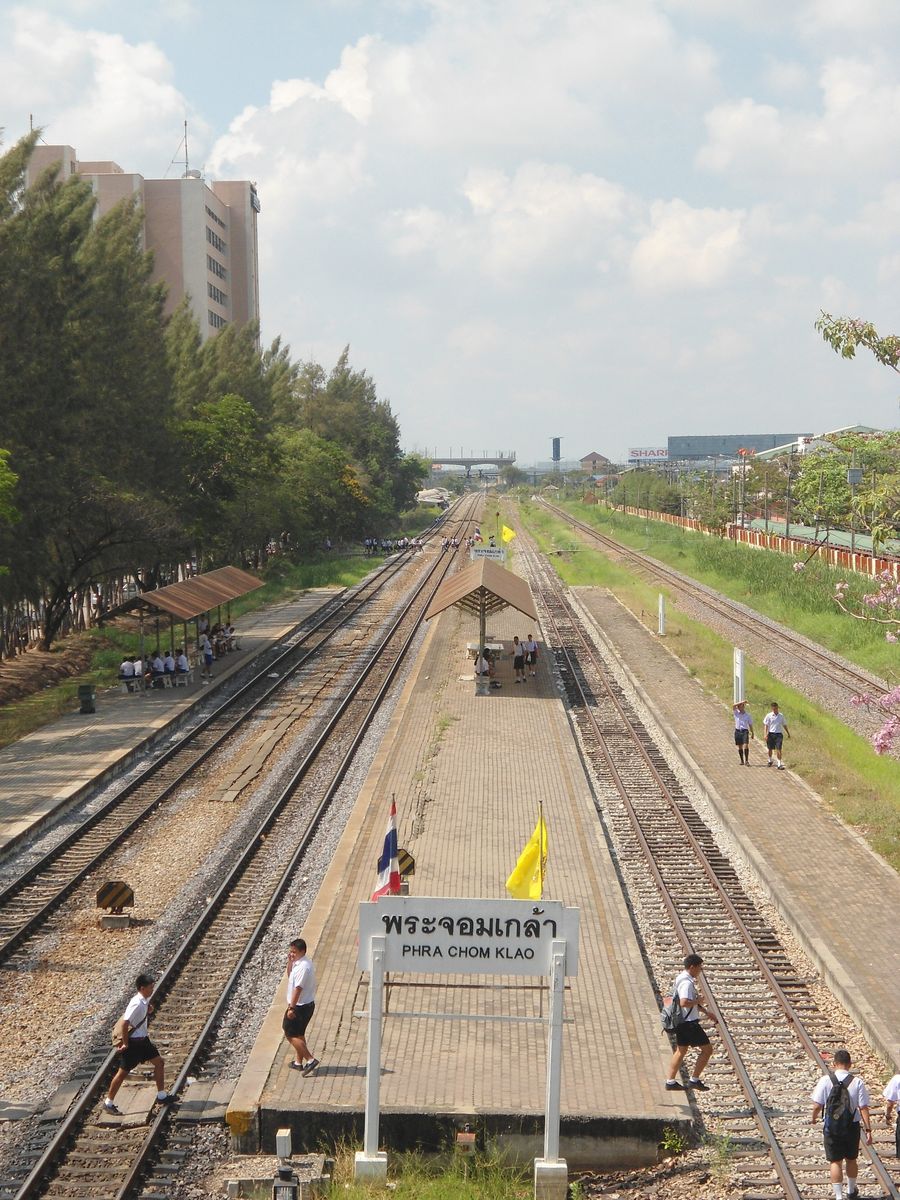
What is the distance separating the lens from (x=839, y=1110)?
30.9 ft

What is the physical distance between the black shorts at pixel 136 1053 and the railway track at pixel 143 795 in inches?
161

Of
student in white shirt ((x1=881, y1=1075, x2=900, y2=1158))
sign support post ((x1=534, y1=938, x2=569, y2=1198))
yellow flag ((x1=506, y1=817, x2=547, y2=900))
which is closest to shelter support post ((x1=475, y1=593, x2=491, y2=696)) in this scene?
yellow flag ((x1=506, y1=817, x2=547, y2=900))

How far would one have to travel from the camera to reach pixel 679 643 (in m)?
40.8

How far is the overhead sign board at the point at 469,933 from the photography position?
32.0 ft

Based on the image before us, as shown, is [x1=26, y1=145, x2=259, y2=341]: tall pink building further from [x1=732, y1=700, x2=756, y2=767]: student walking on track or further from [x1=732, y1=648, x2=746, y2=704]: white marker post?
[x1=732, y1=700, x2=756, y2=767]: student walking on track

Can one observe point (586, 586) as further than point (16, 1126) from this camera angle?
Yes

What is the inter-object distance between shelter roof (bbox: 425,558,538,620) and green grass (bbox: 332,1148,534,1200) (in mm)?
Result: 20703

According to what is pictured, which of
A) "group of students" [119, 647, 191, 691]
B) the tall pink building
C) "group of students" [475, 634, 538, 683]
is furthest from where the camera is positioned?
the tall pink building

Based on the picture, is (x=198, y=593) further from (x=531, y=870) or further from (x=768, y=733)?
(x=531, y=870)

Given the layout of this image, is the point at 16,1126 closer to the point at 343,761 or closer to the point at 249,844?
the point at 249,844

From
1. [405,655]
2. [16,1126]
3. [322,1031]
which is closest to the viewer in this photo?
[16,1126]

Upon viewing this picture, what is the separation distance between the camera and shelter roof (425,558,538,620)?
31.0m

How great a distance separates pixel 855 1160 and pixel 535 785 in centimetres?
1238

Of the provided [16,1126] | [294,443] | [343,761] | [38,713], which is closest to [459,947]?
[16,1126]
